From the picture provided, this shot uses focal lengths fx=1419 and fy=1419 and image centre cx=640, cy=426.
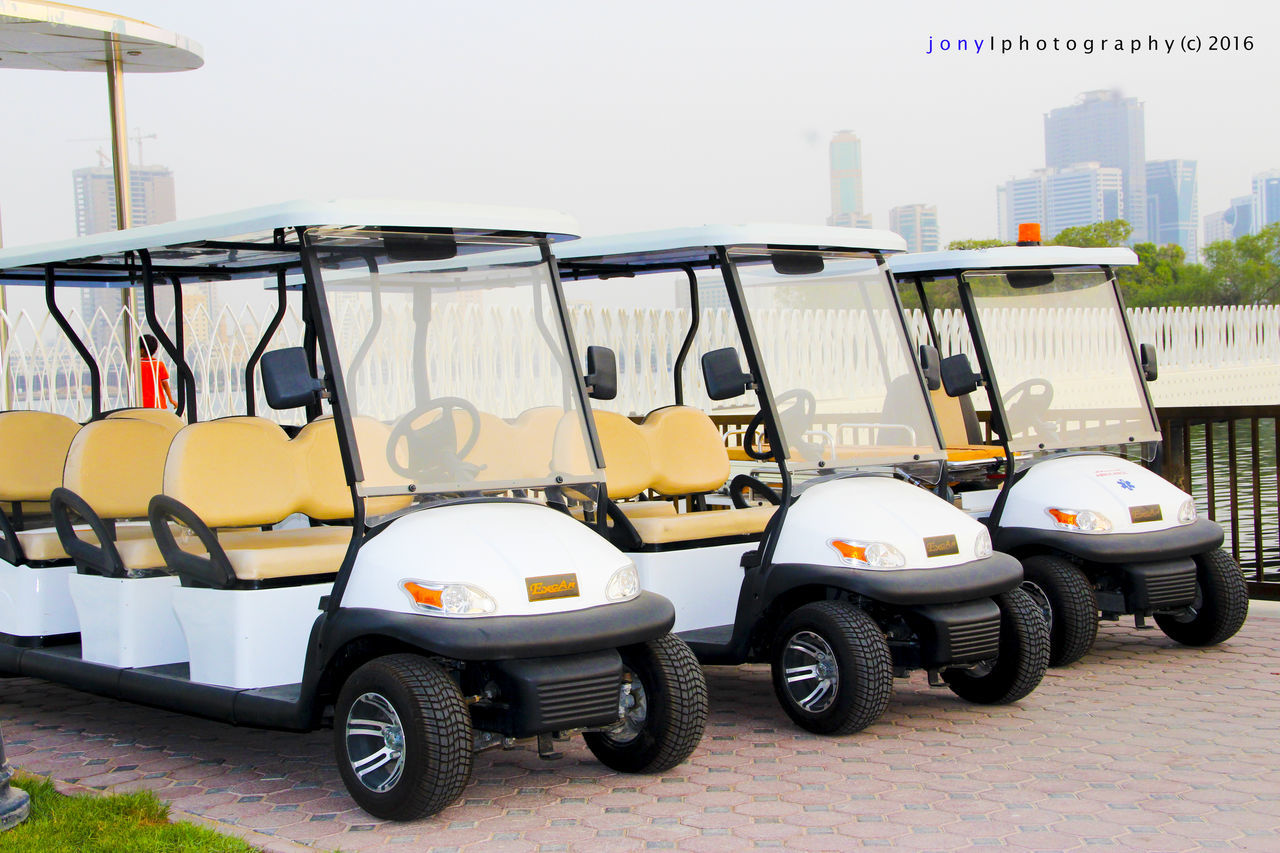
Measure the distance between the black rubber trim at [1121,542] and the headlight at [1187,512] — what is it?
4 centimetres

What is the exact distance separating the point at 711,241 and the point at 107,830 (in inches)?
124

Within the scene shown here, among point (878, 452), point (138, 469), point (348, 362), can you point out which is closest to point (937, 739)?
point (878, 452)

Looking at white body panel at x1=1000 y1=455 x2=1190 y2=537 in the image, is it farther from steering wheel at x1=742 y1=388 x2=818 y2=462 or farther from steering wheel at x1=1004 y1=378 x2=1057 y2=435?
steering wheel at x1=742 y1=388 x2=818 y2=462

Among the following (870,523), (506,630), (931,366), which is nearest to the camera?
(506,630)

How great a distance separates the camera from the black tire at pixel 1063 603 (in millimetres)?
6414

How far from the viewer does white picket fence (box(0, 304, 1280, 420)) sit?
5035 millimetres

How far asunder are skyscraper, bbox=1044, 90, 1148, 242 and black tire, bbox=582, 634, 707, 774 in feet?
451

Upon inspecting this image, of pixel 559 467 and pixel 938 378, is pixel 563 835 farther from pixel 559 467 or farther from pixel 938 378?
pixel 938 378

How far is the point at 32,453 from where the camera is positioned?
21.2ft

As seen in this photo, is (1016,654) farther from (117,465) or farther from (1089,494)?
(117,465)

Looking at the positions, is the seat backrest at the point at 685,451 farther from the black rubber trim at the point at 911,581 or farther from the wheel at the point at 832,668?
the wheel at the point at 832,668

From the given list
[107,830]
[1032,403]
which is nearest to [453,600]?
[107,830]

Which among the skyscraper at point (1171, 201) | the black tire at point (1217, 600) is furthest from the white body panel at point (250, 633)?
the skyscraper at point (1171, 201)

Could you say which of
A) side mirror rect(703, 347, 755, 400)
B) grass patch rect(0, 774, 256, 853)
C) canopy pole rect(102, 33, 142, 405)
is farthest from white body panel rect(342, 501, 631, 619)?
canopy pole rect(102, 33, 142, 405)
